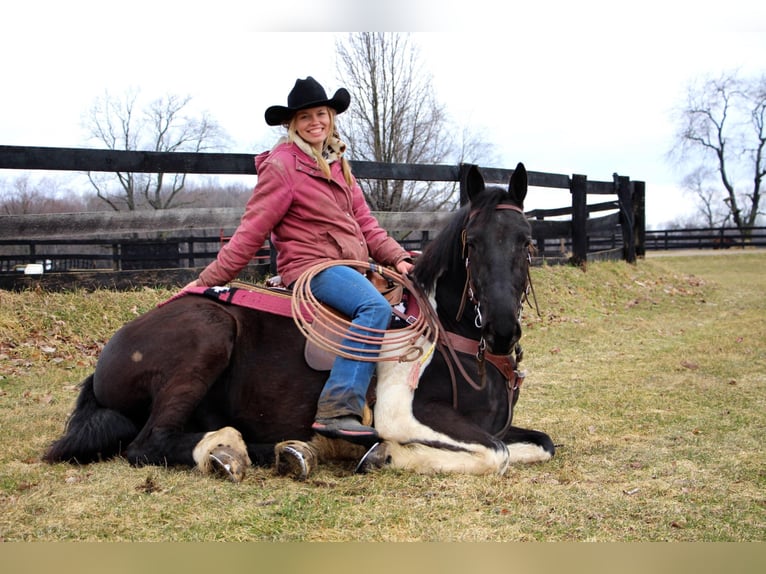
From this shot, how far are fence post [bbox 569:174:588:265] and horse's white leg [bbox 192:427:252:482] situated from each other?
11.0 m

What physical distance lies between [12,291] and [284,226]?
16.6ft

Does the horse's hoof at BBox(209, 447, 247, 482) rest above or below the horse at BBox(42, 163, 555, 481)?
below

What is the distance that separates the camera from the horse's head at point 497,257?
11.6 ft

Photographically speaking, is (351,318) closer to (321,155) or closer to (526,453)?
(321,155)

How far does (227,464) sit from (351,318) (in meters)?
1.16

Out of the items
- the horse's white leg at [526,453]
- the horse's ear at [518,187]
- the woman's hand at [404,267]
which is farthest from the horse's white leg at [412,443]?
the horse's ear at [518,187]

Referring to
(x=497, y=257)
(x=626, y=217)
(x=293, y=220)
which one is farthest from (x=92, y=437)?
(x=626, y=217)

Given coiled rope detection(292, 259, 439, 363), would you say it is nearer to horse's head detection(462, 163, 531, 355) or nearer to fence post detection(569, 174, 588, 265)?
horse's head detection(462, 163, 531, 355)

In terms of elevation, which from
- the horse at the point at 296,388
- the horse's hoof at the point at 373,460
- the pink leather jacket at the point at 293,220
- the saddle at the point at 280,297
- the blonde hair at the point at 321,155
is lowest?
the horse's hoof at the point at 373,460

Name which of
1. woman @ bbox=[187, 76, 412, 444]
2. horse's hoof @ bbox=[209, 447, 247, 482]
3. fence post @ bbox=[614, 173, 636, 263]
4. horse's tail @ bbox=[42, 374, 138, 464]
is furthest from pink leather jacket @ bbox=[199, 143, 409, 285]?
fence post @ bbox=[614, 173, 636, 263]

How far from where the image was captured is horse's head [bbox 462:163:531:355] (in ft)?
11.6

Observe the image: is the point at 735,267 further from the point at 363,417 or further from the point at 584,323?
the point at 363,417

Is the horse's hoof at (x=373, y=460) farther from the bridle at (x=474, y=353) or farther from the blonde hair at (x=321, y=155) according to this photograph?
the blonde hair at (x=321, y=155)

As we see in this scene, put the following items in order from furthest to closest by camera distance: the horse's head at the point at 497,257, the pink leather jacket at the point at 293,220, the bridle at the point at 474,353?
the pink leather jacket at the point at 293,220
the bridle at the point at 474,353
the horse's head at the point at 497,257
